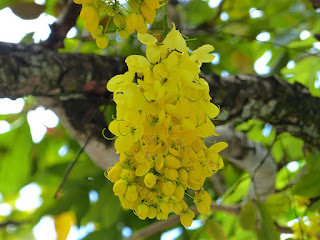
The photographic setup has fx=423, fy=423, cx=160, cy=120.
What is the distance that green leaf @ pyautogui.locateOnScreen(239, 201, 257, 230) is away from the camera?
32.9 inches

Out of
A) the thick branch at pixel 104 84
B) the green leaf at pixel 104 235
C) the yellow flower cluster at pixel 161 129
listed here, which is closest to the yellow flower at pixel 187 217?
the yellow flower cluster at pixel 161 129

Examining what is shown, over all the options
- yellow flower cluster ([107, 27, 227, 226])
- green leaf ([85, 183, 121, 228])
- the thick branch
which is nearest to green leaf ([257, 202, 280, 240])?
the thick branch

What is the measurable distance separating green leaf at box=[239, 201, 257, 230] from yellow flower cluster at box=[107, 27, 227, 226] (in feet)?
1.37

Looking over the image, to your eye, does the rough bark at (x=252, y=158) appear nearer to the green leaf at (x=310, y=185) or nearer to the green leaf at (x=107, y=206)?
the green leaf at (x=310, y=185)

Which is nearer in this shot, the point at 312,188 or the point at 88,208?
the point at 312,188

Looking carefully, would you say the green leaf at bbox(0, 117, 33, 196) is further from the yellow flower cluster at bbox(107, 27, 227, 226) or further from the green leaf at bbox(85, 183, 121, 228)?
the yellow flower cluster at bbox(107, 27, 227, 226)

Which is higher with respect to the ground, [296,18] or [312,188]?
[296,18]

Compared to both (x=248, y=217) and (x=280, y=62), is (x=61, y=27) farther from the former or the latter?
(x=280, y=62)

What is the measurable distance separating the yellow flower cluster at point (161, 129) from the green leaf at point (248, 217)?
419mm

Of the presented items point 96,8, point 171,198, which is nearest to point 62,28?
point 96,8

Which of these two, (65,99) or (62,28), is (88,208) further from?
(62,28)

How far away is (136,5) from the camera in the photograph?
456mm

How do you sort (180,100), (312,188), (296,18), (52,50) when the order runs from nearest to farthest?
(180,100) → (52,50) → (312,188) → (296,18)

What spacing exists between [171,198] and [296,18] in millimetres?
960
